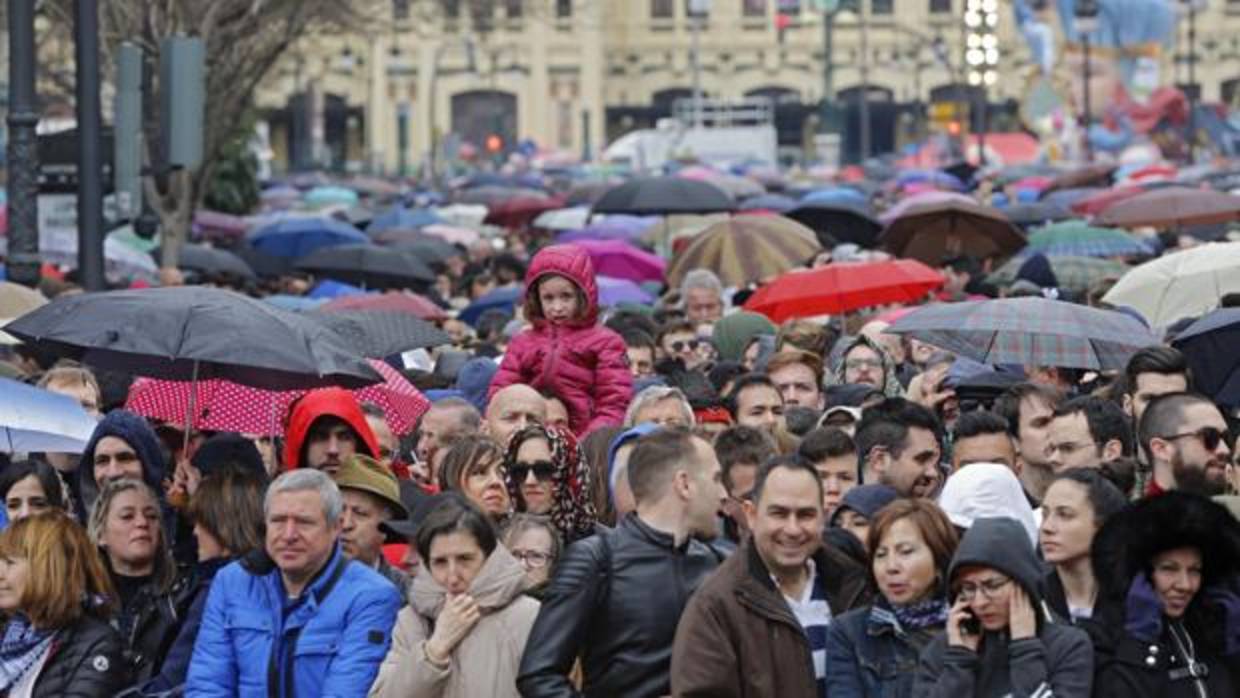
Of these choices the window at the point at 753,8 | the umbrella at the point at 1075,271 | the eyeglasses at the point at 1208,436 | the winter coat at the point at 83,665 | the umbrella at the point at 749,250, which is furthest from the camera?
the window at the point at 753,8

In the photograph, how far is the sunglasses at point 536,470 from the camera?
37.3ft

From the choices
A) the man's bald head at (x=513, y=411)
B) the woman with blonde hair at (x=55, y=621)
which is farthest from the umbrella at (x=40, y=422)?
the woman with blonde hair at (x=55, y=621)

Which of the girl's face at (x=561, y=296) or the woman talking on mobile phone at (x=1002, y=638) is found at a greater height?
the girl's face at (x=561, y=296)

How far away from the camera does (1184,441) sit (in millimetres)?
11344

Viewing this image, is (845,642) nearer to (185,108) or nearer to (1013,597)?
(1013,597)

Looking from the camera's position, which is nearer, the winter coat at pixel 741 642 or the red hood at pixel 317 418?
the winter coat at pixel 741 642

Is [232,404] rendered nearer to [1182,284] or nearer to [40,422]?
[40,422]

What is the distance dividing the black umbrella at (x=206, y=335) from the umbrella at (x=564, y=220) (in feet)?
87.3

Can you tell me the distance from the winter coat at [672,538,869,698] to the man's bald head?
9.00ft

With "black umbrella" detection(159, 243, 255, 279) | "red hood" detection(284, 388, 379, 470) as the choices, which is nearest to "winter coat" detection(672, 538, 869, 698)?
"red hood" detection(284, 388, 379, 470)

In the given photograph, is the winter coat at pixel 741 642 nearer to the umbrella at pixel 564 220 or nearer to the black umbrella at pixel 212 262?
the black umbrella at pixel 212 262

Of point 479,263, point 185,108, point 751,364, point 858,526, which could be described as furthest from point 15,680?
point 479,263

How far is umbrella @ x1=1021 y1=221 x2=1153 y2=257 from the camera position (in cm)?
2709

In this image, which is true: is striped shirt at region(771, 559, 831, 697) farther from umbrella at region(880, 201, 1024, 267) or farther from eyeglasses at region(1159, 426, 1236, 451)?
umbrella at region(880, 201, 1024, 267)
